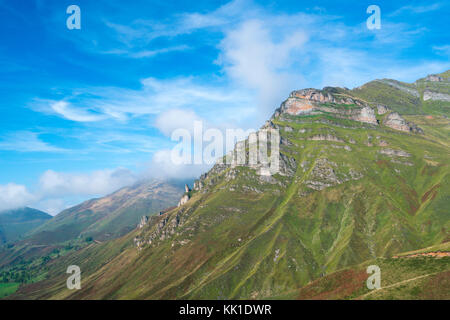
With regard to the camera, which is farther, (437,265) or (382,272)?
(382,272)
